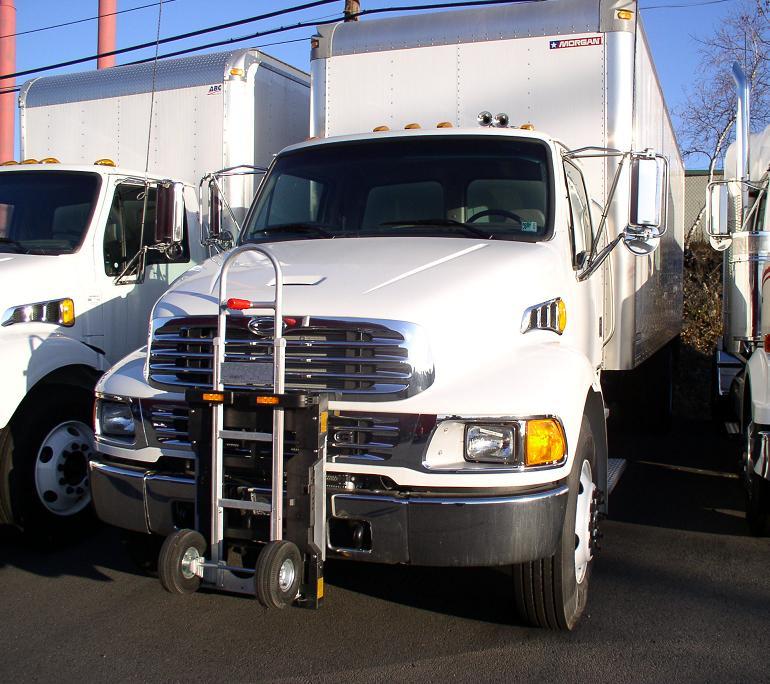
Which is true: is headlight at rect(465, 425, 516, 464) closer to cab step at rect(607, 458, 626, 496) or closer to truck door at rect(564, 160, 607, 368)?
truck door at rect(564, 160, 607, 368)

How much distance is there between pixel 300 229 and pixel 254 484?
5.97 feet

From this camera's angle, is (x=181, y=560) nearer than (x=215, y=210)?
Yes

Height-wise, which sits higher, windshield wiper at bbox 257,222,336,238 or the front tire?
windshield wiper at bbox 257,222,336,238

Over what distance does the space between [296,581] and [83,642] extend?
1.34 metres

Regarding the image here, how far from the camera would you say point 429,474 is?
3.77 metres

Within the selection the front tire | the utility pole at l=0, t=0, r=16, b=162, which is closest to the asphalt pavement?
the front tire

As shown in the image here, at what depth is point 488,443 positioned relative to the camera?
3.81m

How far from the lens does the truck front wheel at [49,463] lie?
564 centimetres

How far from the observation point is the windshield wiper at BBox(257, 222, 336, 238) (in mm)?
5150

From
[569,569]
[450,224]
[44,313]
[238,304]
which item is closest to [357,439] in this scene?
[238,304]

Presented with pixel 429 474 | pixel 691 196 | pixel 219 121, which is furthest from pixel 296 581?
pixel 691 196

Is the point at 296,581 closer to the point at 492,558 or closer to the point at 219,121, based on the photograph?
the point at 492,558

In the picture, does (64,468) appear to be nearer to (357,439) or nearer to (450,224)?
(357,439)

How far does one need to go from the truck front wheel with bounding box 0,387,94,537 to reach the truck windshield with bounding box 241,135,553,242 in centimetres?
168
